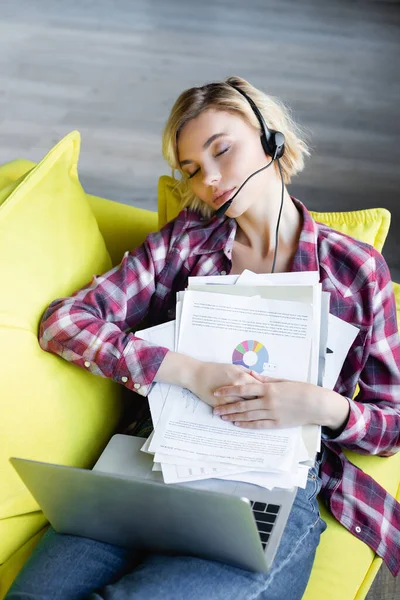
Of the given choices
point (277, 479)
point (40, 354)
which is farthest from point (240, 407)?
point (40, 354)

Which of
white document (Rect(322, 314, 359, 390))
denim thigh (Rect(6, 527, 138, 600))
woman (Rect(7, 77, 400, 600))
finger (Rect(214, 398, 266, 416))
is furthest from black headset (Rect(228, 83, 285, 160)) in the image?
denim thigh (Rect(6, 527, 138, 600))

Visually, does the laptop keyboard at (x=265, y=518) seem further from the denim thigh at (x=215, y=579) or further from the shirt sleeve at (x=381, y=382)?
the shirt sleeve at (x=381, y=382)

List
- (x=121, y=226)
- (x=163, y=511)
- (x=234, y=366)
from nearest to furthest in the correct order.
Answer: (x=163, y=511)
(x=234, y=366)
(x=121, y=226)

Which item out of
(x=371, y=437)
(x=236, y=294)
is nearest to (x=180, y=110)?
(x=236, y=294)

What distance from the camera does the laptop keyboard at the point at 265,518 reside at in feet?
3.62

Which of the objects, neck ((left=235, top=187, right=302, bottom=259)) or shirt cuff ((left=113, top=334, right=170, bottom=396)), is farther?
neck ((left=235, top=187, right=302, bottom=259))

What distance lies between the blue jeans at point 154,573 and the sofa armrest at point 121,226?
695 mm

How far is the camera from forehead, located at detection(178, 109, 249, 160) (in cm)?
136

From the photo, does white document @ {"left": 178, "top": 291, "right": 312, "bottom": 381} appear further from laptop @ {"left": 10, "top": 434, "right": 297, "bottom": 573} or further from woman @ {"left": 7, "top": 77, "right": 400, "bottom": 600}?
laptop @ {"left": 10, "top": 434, "right": 297, "bottom": 573}

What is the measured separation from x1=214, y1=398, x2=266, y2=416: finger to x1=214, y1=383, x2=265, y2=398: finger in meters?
0.01

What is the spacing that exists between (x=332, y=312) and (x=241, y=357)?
197 mm

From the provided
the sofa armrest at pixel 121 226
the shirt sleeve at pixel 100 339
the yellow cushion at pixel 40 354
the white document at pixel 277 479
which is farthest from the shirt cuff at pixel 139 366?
the sofa armrest at pixel 121 226

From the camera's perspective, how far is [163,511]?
1027 millimetres

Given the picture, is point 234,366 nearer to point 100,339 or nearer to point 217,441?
point 217,441
